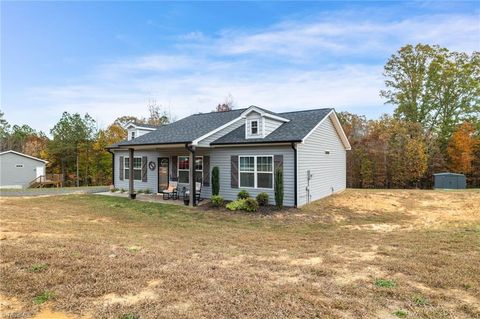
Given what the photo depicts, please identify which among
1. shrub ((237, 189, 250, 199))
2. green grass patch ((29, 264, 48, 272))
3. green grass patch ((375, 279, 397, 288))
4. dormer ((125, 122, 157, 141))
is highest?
dormer ((125, 122, 157, 141))

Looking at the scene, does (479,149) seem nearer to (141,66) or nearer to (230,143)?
(230,143)

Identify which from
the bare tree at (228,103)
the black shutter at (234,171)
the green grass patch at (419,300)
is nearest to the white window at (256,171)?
the black shutter at (234,171)

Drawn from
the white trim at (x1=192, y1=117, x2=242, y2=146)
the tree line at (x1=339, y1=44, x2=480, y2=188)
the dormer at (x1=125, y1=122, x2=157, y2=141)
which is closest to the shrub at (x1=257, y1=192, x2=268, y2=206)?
the white trim at (x1=192, y1=117, x2=242, y2=146)

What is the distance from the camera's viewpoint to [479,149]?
24.1m

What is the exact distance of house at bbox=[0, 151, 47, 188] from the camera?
28672mm

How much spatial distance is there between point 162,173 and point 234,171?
5.10 m

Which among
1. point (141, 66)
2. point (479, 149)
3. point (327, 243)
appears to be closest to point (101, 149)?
point (141, 66)

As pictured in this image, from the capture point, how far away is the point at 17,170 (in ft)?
96.7

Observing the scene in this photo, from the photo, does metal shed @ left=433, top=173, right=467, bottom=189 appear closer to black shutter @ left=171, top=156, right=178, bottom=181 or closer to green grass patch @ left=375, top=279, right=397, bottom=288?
black shutter @ left=171, top=156, right=178, bottom=181

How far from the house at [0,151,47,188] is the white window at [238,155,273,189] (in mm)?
27707

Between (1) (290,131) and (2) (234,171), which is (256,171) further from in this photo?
(1) (290,131)

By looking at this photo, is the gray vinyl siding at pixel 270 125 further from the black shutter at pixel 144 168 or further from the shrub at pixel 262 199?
the black shutter at pixel 144 168

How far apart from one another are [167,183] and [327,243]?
36.4 ft


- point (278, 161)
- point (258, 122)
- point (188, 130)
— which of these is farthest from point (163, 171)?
point (278, 161)
